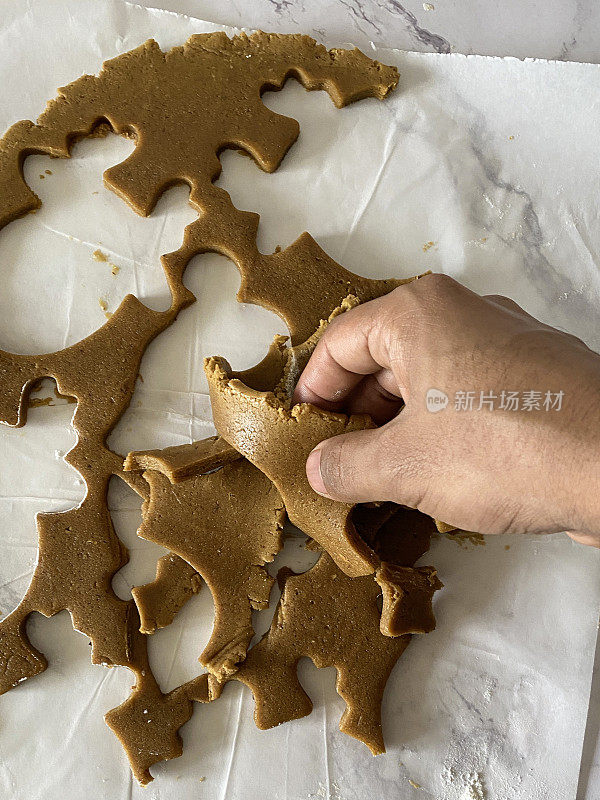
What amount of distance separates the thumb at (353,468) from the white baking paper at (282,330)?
0.40 m

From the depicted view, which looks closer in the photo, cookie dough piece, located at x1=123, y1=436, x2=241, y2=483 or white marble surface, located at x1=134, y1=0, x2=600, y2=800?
cookie dough piece, located at x1=123, y1=436, x2=241, y2=483

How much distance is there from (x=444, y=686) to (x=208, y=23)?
1755 mm

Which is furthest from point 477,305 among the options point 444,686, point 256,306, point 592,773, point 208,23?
point 592,773

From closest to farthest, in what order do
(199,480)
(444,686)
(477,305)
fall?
1. (477,305)
2. (199,480)
3. (444,686)

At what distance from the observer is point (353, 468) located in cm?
123

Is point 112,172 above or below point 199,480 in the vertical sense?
above

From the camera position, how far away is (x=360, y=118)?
1786 millimetres

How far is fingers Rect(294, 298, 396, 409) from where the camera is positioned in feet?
4.19

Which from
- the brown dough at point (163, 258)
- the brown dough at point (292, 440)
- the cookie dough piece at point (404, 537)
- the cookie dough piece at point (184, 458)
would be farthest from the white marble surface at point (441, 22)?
the cookie dough piece at point (404, 537)

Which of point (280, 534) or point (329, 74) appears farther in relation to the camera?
point (329, 74)

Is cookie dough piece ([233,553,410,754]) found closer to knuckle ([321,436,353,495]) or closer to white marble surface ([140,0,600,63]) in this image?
knuckle ([321,436,353,495])

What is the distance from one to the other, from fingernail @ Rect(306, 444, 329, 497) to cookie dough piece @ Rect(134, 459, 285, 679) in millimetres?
204

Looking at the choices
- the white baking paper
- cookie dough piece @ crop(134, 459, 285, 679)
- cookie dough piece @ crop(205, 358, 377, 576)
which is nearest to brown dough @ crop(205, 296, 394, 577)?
cookie dough piece @ crop(205, 358, 377, 576)

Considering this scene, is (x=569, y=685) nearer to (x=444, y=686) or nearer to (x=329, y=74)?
(x=444, y=686)
